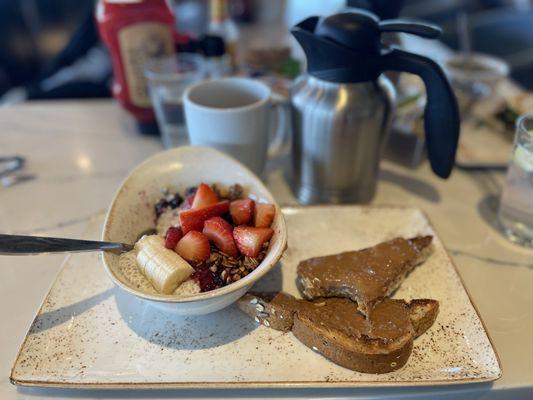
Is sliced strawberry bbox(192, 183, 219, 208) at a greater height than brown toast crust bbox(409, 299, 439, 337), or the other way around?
sliced strawberry bbox(192, 183, 219, 208)

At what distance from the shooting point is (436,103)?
2.40ft

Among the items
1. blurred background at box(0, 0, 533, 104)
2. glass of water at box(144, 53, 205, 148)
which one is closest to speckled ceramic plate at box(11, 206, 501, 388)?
glass of water at box(144, 53, 205, 148)

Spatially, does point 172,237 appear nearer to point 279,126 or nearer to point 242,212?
point 242,212

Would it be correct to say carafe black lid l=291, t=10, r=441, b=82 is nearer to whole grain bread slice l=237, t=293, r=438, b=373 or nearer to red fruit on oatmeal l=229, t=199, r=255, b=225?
red fruit on oatmeal l=229, t=199, r=255, b=225

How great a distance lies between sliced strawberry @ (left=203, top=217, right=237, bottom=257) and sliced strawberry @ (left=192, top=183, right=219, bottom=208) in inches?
2.0

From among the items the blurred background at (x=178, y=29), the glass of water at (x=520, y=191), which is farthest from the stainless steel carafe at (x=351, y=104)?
the blurred background at (x=178, y=29)

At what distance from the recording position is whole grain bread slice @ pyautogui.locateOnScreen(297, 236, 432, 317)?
61cm

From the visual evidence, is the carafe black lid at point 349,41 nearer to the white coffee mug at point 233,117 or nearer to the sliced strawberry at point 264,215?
the white coffee mug at point 233,117

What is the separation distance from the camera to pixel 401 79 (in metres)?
1.07

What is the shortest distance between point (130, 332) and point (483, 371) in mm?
449

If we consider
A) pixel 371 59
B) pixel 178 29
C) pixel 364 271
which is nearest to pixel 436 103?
pixel 371 59

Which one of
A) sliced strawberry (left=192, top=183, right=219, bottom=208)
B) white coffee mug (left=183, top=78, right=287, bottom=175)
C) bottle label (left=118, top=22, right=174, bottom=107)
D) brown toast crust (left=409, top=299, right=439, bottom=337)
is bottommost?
brown toast crust (left=409, top=299, right=439, bottom=337)

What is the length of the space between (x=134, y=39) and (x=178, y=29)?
78 centimetres

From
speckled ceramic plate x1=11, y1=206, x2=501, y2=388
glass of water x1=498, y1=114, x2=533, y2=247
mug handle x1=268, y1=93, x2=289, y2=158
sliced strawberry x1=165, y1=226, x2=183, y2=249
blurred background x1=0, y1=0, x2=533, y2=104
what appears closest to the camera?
speckled ceramic plate x1=11, y1=206, x2=501, y2=388
